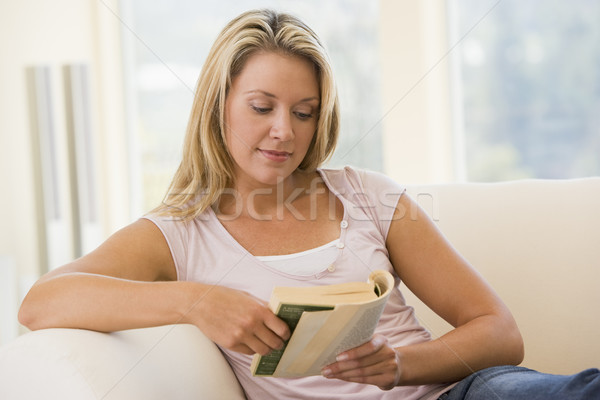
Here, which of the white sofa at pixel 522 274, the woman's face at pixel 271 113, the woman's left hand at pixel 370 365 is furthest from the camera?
the woman's face at pixel 271 113

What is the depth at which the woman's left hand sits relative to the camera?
111 cm

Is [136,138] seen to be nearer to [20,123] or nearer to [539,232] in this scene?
[20,123]

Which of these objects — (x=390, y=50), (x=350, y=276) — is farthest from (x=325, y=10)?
(x=350, y=276)

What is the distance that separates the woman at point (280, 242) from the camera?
3.87 ft

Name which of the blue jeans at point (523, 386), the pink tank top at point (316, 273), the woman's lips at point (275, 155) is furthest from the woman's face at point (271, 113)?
the blue jeans at point (523, 386)

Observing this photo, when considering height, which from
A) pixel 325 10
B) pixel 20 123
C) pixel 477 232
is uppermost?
pixel 325 10

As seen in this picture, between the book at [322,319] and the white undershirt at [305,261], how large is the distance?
302mm

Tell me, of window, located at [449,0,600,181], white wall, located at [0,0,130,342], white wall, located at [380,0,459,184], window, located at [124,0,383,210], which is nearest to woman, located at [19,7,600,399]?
white wall, located at [380,0,459,184]

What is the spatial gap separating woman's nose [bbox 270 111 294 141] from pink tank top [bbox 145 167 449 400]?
0.71 feet

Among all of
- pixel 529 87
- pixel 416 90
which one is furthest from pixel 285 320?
pixel 529 87

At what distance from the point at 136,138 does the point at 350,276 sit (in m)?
3.28

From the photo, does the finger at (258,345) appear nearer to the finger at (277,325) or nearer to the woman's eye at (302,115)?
the finger at (277,325)

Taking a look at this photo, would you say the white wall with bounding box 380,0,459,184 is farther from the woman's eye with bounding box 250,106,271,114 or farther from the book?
the book

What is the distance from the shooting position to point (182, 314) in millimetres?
1114
